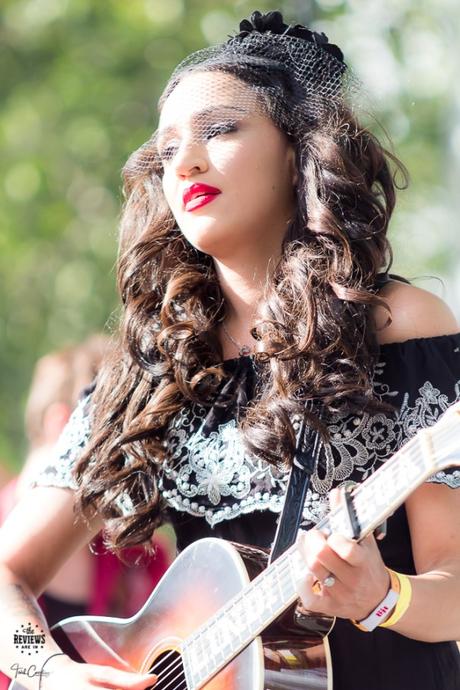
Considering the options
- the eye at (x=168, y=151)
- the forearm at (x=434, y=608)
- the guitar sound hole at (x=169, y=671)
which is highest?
the eye at (x=168, y=151)

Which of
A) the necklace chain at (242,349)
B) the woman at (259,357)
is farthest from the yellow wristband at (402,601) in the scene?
the necklace chain at (242,349)

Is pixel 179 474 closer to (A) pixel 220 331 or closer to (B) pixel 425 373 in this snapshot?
(A) pixel 220 331

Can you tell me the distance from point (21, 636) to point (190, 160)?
118cm

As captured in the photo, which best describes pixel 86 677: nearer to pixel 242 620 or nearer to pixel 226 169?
pixel 242 620

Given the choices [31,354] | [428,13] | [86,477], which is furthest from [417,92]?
[31,354]

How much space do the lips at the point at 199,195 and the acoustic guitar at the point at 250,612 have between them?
732 millimetres

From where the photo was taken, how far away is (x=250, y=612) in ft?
7.43

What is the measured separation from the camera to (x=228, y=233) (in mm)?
2656

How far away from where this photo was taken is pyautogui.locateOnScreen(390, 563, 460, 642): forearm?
218 centimetres

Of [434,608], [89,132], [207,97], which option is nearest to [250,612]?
[434,608]

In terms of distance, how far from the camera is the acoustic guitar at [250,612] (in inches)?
78.4

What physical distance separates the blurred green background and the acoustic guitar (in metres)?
3.89

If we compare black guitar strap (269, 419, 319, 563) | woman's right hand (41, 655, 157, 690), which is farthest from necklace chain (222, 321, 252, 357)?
woman's right hand (41, 655, 157, 690)

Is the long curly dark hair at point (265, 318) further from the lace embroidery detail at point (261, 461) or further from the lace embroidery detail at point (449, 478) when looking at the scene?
the lace embroidery detail at point (449, 478)
